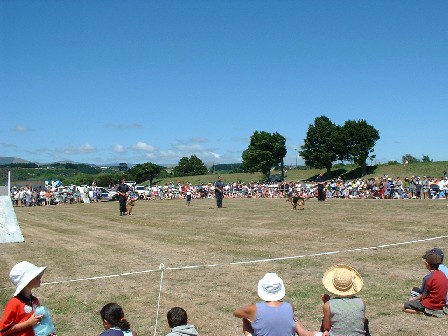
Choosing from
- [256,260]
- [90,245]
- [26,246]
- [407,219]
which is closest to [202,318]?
[256,260]

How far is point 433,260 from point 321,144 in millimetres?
86823

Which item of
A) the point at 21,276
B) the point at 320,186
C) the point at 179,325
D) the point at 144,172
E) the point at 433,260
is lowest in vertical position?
the point at 179,325

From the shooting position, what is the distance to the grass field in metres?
8.30

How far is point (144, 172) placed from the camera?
130m

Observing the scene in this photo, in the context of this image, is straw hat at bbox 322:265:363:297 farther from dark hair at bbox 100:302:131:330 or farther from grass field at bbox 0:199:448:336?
dark hair at bbox 100:302:131:330

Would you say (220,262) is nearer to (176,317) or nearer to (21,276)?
(176,317)

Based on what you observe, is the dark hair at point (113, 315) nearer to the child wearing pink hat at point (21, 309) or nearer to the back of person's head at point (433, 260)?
the child wearing pink hat at point (21, 309)

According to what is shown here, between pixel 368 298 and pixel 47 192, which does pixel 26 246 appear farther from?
pixel 47 192

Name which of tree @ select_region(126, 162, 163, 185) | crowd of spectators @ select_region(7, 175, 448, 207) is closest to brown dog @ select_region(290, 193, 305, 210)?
crowd of spectators @ select_region(7, 175, 448, 207)

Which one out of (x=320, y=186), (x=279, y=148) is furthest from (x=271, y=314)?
(x=279, y=148)

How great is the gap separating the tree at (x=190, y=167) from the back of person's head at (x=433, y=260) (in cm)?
13216

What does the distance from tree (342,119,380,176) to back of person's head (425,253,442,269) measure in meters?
81.6

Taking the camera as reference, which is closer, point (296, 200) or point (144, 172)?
point (296, 200)

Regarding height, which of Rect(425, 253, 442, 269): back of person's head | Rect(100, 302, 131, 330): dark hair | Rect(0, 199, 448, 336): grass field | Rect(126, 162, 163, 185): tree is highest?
Rect(126, 162, 163, 185): tree
